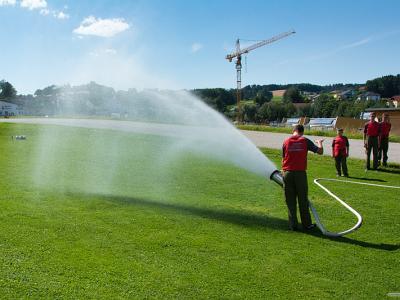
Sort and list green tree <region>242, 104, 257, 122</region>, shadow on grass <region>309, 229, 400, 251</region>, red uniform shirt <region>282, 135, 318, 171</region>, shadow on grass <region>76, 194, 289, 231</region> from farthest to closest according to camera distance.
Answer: green tree <region>242, 104, 257, 122</region>
shadow on grass <region>76, 194, 289, 231</region>
red uniform shirt <region>282, 135, 318, 171</region>
shadow on grass <region>309, 229, 400, 251</region>

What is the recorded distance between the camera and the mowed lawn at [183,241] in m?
6.11

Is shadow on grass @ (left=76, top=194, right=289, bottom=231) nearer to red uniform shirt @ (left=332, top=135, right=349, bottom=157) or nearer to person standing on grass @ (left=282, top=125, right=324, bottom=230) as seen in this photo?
person standing on grass @ (left=282, top=125, right=324, bottom=230)

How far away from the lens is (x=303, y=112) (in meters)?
162

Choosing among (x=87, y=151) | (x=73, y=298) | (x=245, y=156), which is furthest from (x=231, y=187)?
(x=87, y=151)

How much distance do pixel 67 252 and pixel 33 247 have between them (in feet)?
2.17

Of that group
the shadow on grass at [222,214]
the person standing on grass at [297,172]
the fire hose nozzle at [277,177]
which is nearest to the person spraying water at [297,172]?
the person standing on grass at [297,172]

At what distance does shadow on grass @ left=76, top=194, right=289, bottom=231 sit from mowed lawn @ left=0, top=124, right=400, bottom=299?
2 cm

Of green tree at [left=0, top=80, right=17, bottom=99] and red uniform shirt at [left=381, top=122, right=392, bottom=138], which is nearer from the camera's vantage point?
red uniform shirt at [left=381, top=122, right=392, bottom=138]

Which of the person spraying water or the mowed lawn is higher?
the person spraying water

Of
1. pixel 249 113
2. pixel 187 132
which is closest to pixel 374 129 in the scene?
pixel 187 132

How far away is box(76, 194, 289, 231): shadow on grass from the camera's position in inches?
378

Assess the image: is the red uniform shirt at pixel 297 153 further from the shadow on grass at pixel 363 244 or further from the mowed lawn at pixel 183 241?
the shadow on grass at pixel 363 244

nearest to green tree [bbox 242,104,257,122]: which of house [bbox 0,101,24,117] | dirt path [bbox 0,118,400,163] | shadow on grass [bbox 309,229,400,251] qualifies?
house [bbox 0,101,24,117]

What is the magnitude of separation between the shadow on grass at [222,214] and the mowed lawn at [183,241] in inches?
1.0
